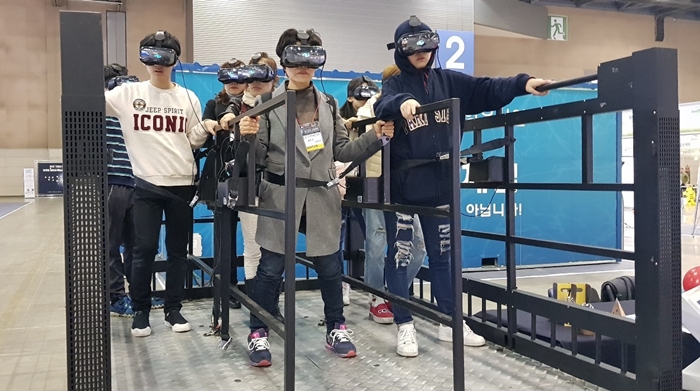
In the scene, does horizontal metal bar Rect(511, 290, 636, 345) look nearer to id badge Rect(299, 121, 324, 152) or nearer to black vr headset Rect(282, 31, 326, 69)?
id badge Rect(299, 121, 324, 152)

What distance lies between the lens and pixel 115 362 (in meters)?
2.40

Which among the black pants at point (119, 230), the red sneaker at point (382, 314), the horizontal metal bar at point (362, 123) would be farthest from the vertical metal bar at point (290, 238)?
the black pants at point (119, 230)

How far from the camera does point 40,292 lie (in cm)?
395

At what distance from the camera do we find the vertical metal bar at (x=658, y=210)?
174 cm

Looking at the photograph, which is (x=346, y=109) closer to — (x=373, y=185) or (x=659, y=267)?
(x=373, y=185)

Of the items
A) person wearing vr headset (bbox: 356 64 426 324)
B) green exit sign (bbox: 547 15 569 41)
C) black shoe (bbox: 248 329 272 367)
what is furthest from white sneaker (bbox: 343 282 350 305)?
green exit sign (bbox: 547 15 569 41)

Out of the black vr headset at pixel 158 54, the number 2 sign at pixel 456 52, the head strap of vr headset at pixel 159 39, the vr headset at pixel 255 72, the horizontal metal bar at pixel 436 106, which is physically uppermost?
the number 2 sign at pixel 456 52

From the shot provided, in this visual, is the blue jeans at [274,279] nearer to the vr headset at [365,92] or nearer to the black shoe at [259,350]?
the black shoe at [259,350]

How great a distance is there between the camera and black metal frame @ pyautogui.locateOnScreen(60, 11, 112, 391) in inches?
55.6

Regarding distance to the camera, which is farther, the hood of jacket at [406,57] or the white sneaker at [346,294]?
the white sneaker at [346,294]

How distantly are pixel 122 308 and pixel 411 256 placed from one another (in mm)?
1698

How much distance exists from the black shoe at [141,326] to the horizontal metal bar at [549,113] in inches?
72.4

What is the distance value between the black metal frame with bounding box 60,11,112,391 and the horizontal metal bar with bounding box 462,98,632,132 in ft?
5.19

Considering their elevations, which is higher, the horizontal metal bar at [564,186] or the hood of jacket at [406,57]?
the hood of jacket at [406,57]
